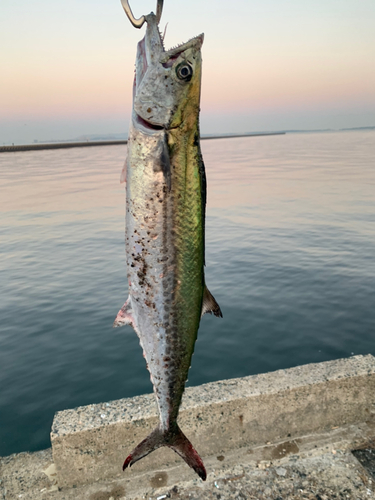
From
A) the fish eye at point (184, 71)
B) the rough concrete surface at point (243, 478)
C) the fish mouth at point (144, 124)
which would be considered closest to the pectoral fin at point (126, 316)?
the fish mouth at point (144, 124)

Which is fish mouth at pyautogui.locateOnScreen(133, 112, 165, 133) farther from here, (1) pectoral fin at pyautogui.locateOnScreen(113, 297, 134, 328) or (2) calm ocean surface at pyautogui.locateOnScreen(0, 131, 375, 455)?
(2) calm ocean surface at pyautogui.locateOnScreen(0, 131, 375, 455)

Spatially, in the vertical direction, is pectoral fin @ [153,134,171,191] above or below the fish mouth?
below

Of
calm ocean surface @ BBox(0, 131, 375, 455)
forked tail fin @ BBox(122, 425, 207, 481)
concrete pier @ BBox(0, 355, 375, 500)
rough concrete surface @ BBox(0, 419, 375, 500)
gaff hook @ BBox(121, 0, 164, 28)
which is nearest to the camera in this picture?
gaff hook @ BBox(121, 0, 164, 28)

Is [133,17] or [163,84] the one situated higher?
[133,17]

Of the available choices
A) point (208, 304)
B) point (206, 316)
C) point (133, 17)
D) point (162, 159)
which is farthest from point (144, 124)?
point (206, 316)

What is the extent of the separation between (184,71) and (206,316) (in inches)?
399

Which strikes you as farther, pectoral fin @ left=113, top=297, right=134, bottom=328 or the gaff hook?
pectoral fin @ left=113, top=297, right=134, bottom=328

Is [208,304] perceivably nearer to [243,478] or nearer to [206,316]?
[243,478]

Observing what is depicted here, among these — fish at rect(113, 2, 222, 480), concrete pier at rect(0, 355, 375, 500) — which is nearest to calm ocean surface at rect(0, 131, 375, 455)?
concrete pier at rect(0, 355, 375, 500)

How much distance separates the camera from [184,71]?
8.66ft

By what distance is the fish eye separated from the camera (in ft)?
8.64

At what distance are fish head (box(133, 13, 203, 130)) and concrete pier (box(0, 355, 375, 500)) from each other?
3831 mm

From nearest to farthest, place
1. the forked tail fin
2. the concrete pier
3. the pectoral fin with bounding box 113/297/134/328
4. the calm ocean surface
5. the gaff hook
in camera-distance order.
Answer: the gaff hook < the pectoral fin with bounding box 113/297/134/328 < the forked tail fin < the concrete pier < the calm ocean surface

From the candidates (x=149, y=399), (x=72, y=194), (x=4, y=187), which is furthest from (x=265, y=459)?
(x=4, y=187)
